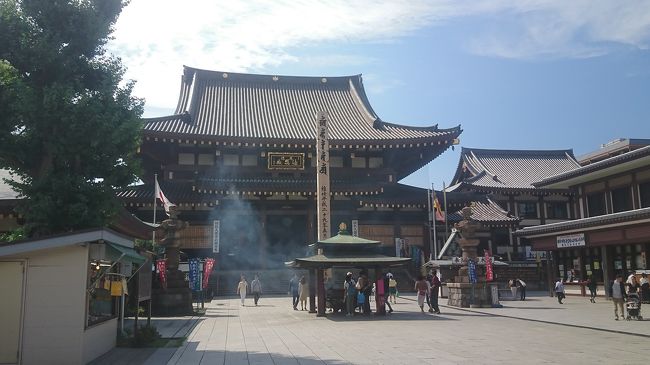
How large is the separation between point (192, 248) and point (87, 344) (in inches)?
817

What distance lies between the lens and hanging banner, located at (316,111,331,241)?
1132 inches

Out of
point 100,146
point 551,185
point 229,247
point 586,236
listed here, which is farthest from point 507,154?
point 100,146

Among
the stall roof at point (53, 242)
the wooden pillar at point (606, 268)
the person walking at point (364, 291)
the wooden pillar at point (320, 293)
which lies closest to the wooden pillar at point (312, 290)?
the wooden pillar at point (320, 293)

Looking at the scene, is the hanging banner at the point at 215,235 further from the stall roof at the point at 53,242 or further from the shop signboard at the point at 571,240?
the stall roof at the point at 53,242

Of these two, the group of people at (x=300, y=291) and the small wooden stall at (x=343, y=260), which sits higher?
the small wooden stall at (x=343, y=260)

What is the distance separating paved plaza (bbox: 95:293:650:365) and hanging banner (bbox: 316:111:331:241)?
8.52m

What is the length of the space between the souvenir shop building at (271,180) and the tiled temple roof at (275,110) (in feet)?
0.45

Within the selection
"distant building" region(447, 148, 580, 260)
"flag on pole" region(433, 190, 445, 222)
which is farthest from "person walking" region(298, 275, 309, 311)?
"distant building" region(447, 148, 580, 260)

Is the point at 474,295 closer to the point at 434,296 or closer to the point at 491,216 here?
the point at 434,296

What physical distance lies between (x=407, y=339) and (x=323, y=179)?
1749 centimetres

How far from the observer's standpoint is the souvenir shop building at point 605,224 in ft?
80.3

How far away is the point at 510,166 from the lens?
5344 cm

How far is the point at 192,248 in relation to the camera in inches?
1208

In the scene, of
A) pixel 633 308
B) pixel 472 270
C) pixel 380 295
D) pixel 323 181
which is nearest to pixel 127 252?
pixel 380 295
